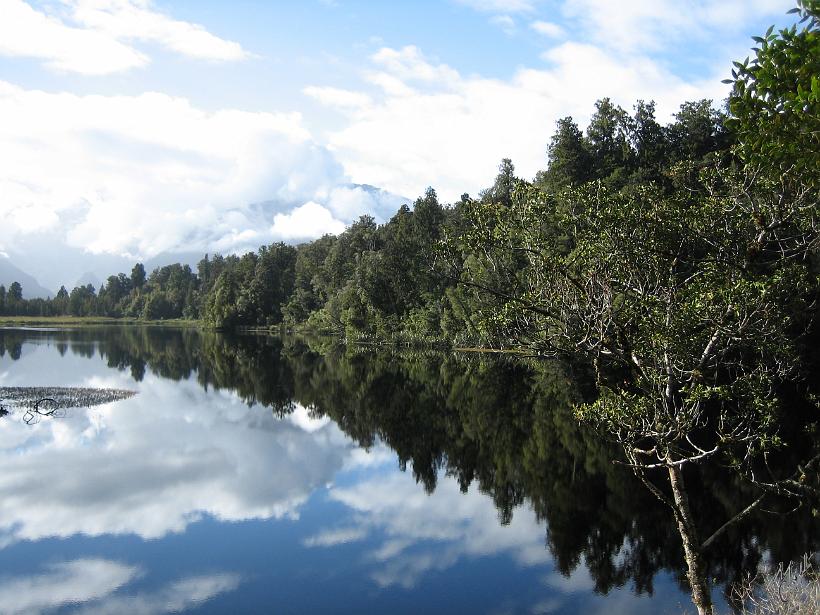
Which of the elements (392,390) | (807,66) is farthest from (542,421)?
(807,66)

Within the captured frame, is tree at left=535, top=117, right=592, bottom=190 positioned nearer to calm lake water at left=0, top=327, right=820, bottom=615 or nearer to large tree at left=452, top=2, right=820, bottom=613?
calm lake water at left=0, top=327, right=820, bottom=615

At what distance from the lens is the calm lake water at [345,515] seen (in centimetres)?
2044

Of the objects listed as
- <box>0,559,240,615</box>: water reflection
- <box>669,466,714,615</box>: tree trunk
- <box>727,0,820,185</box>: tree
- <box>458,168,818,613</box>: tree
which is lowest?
<box>0,559,240,615</box>: water reflection

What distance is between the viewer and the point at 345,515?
28.7m

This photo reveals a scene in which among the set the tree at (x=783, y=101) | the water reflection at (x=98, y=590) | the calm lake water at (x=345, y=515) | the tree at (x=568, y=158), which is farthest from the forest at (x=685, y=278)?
the tree at (x=568, y=158)

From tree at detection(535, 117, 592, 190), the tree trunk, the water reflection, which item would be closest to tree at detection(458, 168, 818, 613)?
the tree trunk

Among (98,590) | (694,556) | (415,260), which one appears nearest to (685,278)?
(694,556)

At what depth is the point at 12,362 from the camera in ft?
266

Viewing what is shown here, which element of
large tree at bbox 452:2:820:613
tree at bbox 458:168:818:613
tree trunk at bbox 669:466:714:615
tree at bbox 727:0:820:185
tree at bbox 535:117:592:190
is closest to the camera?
tree at bbox 727:0:820:185

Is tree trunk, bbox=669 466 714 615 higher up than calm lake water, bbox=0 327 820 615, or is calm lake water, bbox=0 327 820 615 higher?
tree trunk, bbox=669 466 714 615

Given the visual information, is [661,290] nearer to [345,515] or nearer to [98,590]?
[345,515]

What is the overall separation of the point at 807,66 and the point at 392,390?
4973 centimetres

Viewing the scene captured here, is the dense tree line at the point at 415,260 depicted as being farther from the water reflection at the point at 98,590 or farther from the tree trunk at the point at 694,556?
the water reflection at the point at 98,590

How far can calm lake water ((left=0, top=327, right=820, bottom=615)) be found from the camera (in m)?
20.4
